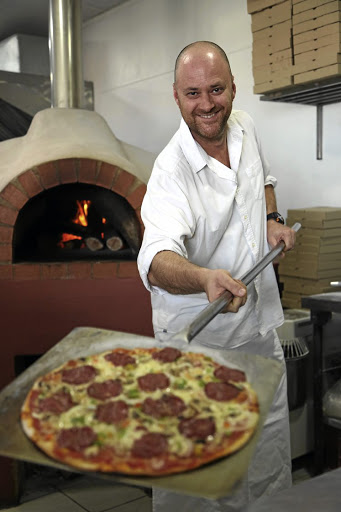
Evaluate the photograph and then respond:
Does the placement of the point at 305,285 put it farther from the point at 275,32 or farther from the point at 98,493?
the point at 98,493

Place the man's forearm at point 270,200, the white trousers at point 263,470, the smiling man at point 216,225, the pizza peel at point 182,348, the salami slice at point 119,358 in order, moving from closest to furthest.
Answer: the pizza peel at point 182,348 < the salami slice at point 119,358 < the smiling man at point 216,225 < the white trousers at point 263,470 < the man's forearm at point 270,200

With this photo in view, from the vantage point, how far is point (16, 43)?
5570 millimetres

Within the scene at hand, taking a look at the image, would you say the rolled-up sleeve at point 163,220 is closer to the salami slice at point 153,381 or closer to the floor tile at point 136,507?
the salami slice at point 153,381

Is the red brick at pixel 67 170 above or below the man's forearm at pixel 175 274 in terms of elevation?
above

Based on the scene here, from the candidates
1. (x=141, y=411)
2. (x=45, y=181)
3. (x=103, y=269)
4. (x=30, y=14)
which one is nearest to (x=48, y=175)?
(x=45, y=181)

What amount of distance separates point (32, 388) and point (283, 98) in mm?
2572

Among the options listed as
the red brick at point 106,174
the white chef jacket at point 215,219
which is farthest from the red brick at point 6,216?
the white chef jacket at point 215,219

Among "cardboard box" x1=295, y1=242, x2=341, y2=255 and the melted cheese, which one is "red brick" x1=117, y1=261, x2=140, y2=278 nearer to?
"cardboard box" x1=295, y1=242, x2=341, y2=255

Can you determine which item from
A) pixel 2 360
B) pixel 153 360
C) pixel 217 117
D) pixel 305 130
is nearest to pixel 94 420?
pixel 153 360

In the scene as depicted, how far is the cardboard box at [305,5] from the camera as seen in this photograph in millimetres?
2940

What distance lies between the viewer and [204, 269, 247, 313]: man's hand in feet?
4.79

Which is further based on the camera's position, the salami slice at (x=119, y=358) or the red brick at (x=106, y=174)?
the red brick at (x=106, y=174)

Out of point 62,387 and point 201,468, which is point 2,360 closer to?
point 62,387

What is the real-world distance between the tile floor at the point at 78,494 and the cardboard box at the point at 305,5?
2.43m
